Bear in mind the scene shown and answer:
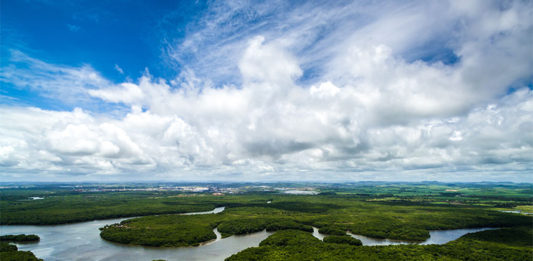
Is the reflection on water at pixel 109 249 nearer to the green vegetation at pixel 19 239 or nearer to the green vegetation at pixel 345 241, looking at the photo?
the green vegetation at pixel 19 239

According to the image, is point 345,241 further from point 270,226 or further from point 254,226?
point 254,226

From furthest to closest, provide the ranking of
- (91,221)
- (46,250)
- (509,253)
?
1. (91,221)
2. (46,250)
3. (509,253)

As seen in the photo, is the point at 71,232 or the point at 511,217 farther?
the point at 511,217

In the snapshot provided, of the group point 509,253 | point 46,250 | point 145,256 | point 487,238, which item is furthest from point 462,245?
point 46,250

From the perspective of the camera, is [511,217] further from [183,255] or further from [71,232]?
[71,232]

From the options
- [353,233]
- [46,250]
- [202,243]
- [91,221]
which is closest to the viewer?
[46,250]

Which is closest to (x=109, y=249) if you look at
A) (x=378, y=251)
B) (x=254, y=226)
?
(x=254, y=226)

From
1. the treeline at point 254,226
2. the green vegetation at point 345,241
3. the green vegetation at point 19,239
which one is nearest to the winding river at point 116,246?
the green vegetation at point 19,239
